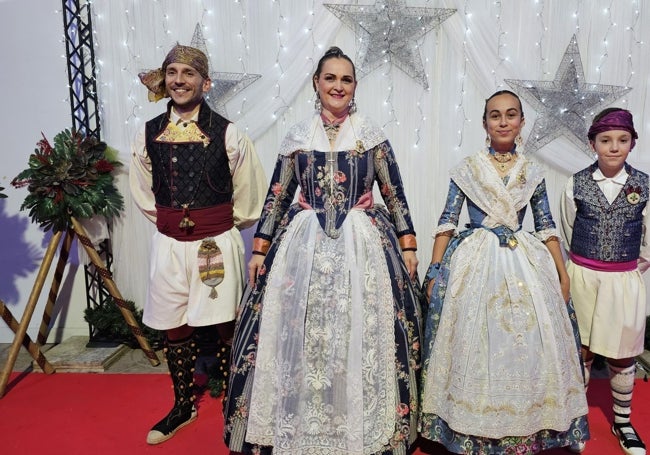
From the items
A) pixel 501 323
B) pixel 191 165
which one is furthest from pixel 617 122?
pixel 191 165

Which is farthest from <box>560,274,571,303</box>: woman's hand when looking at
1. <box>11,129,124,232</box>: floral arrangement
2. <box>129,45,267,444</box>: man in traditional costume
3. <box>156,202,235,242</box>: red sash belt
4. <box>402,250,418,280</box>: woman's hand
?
<box>11,129,124,232</box>: floral arrangement

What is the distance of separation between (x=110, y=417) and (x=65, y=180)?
63.1 inches

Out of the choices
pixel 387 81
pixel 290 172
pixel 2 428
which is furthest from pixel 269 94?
pixel 2 428

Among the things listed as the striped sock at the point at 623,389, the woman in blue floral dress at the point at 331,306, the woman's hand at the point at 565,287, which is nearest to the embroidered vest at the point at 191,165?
the woman in blue floral dress at the point at 331,306

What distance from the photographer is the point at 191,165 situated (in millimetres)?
2539

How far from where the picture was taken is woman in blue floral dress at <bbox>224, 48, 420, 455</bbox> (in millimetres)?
2068

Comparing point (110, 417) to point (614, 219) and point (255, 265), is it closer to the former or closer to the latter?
point (255, 265)

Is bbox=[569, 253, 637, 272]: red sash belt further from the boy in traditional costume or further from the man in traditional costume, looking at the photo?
the man in traditional costume

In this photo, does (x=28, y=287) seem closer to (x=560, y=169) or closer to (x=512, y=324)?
(x=512, y=324)

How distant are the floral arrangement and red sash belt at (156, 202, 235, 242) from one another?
1046mm

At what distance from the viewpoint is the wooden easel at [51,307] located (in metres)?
3.30

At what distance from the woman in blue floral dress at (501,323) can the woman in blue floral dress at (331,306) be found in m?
0.15

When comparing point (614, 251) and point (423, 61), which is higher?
point (423, 61)

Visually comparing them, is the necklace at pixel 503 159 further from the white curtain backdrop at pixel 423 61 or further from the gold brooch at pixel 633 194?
the white curtain backdrop at pixel 423 61
